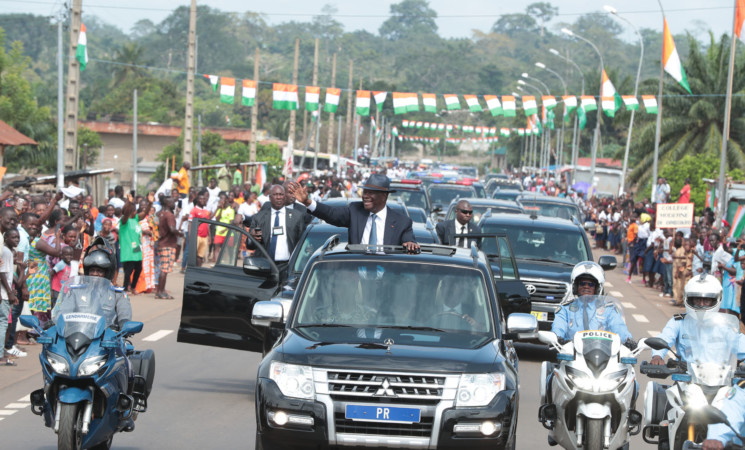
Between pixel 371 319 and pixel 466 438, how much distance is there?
1.22m

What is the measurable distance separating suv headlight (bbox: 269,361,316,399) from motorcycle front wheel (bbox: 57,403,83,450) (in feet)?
4.91

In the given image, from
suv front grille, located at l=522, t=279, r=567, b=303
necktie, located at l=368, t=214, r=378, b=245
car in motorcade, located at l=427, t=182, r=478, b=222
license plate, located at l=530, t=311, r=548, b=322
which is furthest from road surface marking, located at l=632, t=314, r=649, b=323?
car in motorcade, located at l=427, t=182, r=478, b=222

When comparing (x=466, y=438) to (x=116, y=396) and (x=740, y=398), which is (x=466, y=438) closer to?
(x=740, y=398)

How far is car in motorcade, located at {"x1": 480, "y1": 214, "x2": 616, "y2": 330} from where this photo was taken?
1435cm

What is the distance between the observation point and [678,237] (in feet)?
75.1

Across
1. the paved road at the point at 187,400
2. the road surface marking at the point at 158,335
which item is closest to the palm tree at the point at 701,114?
the paved road at the point at 187,400

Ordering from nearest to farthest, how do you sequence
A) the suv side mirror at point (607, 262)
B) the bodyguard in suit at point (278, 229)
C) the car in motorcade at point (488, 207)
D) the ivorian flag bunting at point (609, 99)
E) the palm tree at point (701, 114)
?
the suv side mirror at point (607, 262)
the bodyguard in suit at point (278, 229)
the car in motorcade at point (488, 207)
the ivorian flag bunting at point (609, 99)
the palm tree at point (701, 114)

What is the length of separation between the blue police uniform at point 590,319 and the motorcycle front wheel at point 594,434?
915 mm

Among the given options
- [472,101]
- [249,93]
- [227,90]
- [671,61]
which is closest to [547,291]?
[671,61]

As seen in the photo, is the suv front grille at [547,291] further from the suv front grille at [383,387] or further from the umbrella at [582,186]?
the umbrella at [582,186]

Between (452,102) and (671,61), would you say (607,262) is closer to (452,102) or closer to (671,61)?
(671,61)

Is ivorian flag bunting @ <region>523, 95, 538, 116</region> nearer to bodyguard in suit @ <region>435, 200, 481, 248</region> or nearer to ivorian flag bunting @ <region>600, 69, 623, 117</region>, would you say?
ivorian flag bunting @ <region>600, 69, 623, 117</region>

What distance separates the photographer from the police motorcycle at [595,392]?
286 inches

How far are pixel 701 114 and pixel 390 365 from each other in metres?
44.0
